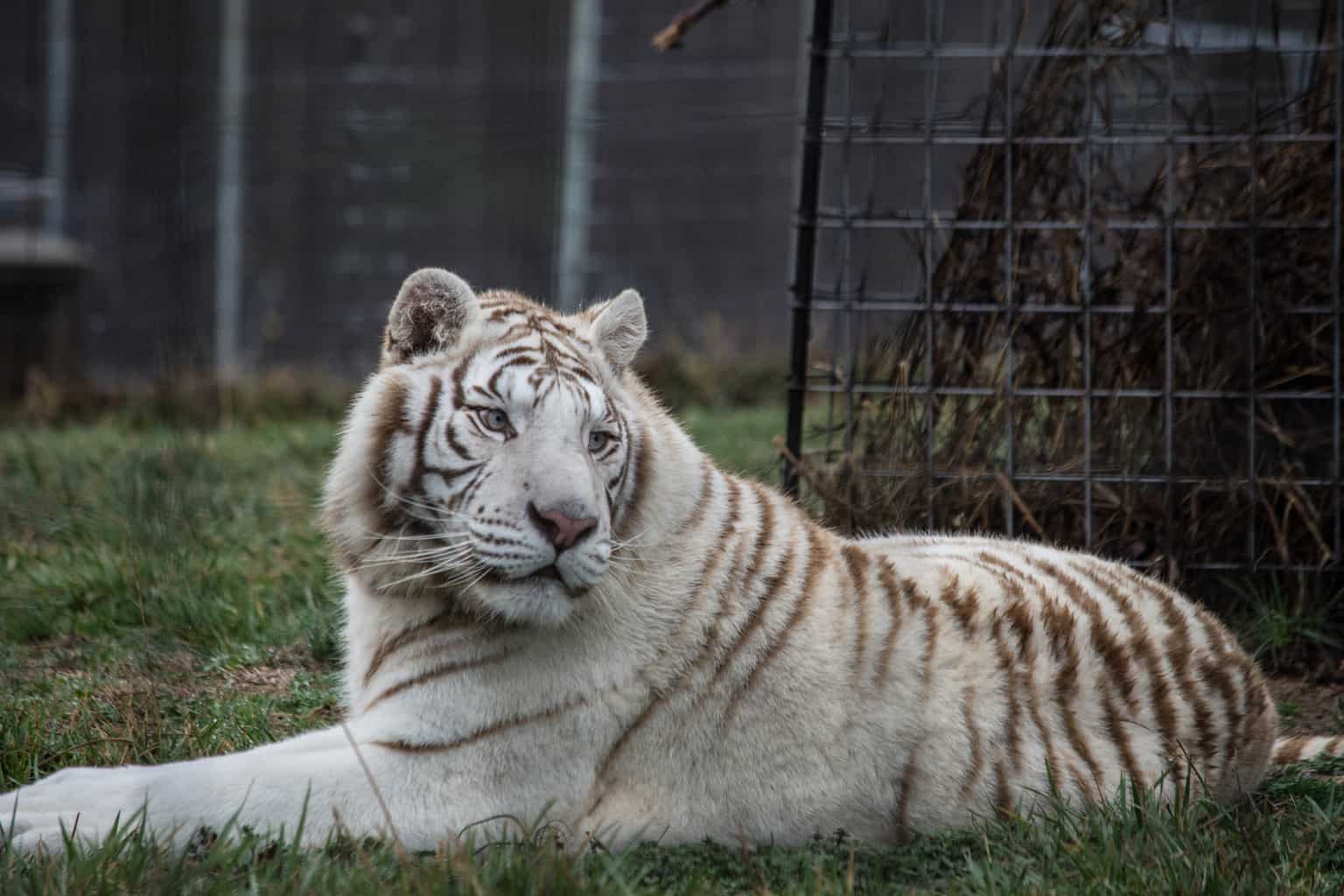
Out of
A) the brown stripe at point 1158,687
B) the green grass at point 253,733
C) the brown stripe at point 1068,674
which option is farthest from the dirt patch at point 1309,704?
the brown stripe at point 1068,674

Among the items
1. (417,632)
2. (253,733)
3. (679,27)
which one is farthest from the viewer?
(679,27)

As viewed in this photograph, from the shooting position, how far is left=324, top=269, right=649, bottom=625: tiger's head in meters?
2.36

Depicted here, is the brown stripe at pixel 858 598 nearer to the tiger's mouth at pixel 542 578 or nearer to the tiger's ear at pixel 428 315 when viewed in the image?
the tiger's mouth at pixel 542 578

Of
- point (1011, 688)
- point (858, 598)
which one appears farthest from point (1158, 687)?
point (858, 598)

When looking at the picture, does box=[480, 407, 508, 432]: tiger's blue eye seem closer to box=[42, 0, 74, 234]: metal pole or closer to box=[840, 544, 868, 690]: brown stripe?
box=[840, 544, 868, 690]: brown stripe

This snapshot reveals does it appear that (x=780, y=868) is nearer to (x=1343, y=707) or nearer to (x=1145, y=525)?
(x=1343, y=707)

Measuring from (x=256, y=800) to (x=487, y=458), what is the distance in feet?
2.17

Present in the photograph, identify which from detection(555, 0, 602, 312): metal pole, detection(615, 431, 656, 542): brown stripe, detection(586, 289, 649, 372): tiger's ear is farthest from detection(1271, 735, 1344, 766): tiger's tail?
detection(555, 0, 602, 312): metal pole

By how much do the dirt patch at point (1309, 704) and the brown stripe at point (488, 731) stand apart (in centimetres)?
178

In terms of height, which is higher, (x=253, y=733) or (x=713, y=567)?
(x=713, y=567)

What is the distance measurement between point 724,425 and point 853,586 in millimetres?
3908

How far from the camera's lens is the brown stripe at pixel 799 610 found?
2.57 m

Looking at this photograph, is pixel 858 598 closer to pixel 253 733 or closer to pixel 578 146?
pixel 253 733

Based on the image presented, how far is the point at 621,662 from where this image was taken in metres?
2.53
